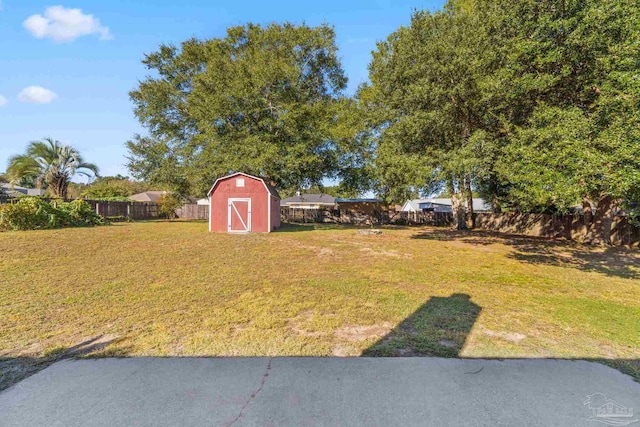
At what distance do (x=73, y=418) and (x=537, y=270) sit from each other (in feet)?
30.4

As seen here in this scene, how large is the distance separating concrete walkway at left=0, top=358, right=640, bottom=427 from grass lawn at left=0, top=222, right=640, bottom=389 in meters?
0.29

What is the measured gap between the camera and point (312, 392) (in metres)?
2.36

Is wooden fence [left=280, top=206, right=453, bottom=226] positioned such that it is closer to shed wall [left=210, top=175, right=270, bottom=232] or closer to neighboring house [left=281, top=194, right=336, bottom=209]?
neighboring house [left=281, top=194, right=336, bottom=209]

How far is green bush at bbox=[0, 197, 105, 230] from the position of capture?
40.7 ft

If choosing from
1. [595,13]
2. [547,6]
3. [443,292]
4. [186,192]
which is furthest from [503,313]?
[186,192]

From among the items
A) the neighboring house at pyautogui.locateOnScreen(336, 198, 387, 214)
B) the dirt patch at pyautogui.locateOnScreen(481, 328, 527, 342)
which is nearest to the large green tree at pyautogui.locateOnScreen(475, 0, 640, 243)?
the dirt patch at pyautogui.locateOnScreen(481, 328, 527, 342)

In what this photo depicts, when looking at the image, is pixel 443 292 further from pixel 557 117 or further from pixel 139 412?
pixel 557 117

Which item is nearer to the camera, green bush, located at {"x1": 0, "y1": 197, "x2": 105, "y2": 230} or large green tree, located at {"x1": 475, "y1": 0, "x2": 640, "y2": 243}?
large green tree, located at {"x1": 475, "y1": 0, "x2": 640, "y2": 243}

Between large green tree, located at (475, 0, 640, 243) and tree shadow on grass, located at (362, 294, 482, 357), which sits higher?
large green tree, located at (475, 0, 640, 243)

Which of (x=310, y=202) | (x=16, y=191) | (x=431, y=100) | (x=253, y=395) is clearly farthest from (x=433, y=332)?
(x=16, y=191)

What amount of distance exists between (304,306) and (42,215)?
49.6ft

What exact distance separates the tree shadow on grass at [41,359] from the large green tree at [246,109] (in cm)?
1377

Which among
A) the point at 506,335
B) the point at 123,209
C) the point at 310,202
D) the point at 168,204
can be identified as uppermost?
the point at 310,202

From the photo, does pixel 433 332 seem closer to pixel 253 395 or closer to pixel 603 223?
pixel 253 395
